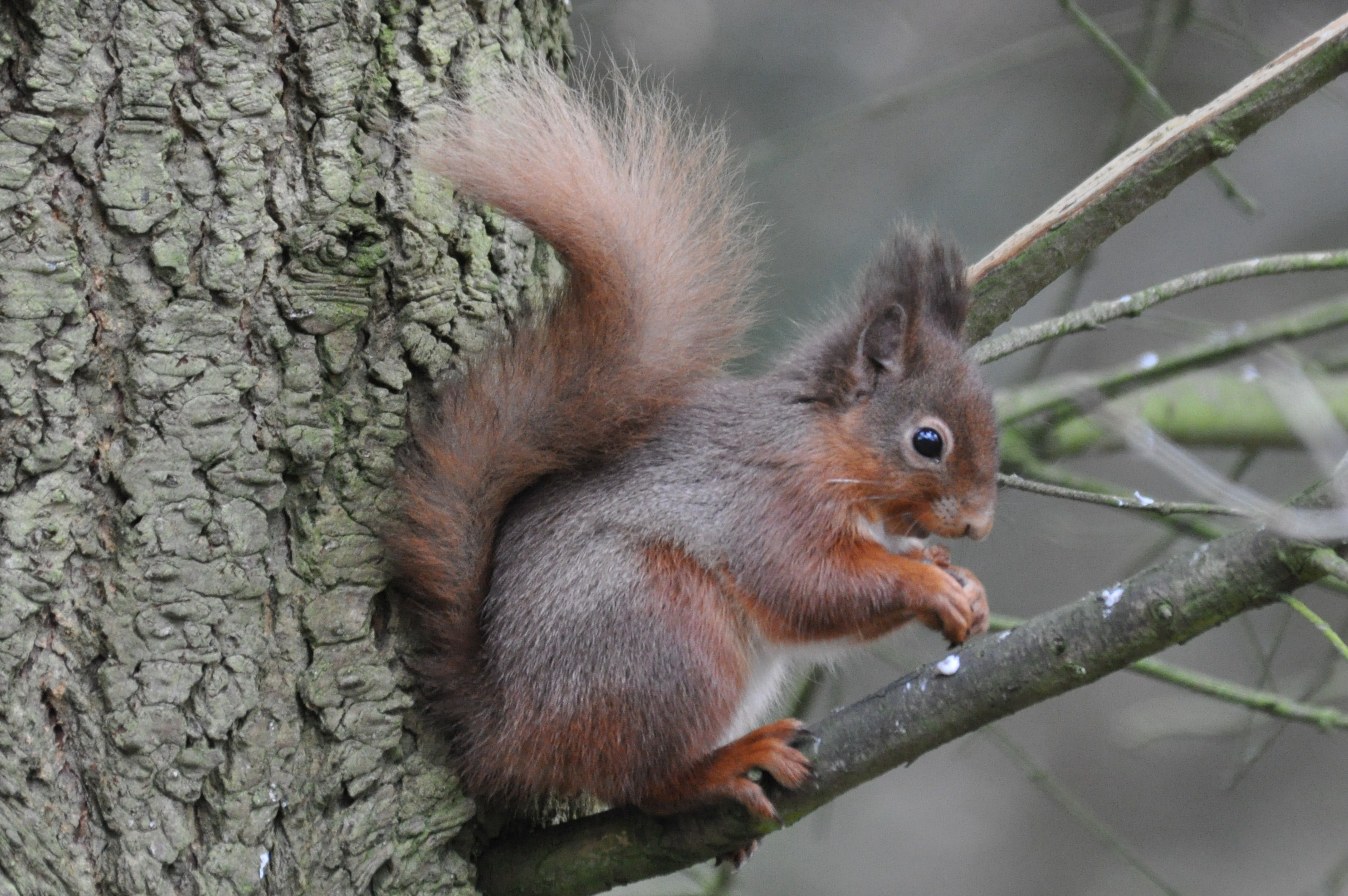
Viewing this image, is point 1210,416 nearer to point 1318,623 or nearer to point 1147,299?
point 1147,299

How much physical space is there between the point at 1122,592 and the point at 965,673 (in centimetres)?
18

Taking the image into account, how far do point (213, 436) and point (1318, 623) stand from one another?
112 cm

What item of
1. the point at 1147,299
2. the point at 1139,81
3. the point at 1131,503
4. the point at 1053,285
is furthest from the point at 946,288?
the point at 1053,285

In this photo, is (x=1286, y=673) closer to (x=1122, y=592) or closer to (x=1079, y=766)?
(x=1079, y=766)

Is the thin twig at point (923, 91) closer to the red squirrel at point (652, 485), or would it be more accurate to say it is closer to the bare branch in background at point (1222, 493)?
the red squirrel at point (652, 485)

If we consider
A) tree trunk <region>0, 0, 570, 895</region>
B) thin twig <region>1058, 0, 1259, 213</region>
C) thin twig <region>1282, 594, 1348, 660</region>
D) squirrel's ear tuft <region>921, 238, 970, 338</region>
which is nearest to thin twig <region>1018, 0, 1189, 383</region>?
thin twig <region>1058, 0, 1259, 213</region>

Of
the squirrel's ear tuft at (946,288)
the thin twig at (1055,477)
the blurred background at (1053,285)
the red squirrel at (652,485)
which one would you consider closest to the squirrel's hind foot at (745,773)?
the red squirrel at (652,485)

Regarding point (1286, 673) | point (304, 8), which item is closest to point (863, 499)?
point (304, 8)

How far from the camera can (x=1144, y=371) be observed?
1983mm

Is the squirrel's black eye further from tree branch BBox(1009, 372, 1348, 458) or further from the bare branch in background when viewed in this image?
tree branch BBox(1009, 372, 1348, 458)

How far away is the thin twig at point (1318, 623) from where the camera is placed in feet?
3.34

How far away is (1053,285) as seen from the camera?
4.08m

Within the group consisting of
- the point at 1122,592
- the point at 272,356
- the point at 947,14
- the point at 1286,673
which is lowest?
the point at 272,356

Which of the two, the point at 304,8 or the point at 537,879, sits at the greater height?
the point at 304,8
